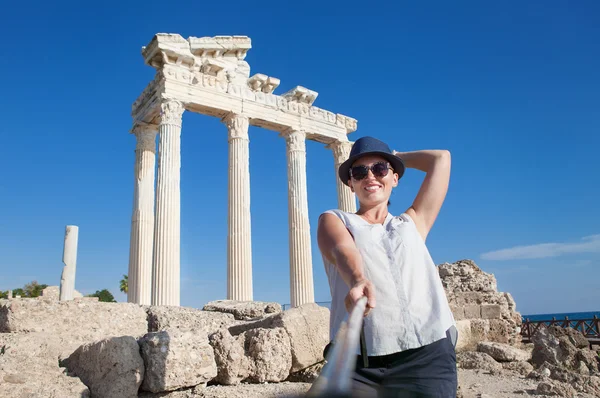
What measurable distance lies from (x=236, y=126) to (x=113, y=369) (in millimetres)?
16332

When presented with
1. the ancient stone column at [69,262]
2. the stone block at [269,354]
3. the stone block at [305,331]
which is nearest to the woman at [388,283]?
the stone block at [269,354]

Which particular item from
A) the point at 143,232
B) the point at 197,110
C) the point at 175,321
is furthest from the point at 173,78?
the point at 175,321

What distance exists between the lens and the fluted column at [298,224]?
2061 centimetres

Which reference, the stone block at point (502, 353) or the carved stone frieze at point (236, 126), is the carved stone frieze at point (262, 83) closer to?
the carved stone frieze at point (236, 126)

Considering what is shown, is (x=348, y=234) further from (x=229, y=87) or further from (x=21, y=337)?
(x=229, y=87)

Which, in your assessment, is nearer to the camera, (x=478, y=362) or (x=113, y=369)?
(x=113, y=369)

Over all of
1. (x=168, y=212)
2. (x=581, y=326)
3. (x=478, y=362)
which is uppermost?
(x=168, y=212)

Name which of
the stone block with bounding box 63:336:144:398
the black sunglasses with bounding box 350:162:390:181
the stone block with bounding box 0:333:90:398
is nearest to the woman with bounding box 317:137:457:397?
the black sunglasses with bounding box 350:162:390:181

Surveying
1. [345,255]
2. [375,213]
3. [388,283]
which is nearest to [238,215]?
[375,213]

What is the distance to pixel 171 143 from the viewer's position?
59.8 feet

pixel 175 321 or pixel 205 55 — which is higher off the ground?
pixel 205 55

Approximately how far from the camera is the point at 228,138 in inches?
805

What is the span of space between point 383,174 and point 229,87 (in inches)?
736

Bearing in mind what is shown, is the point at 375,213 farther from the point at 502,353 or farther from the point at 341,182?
the point at 341,182
